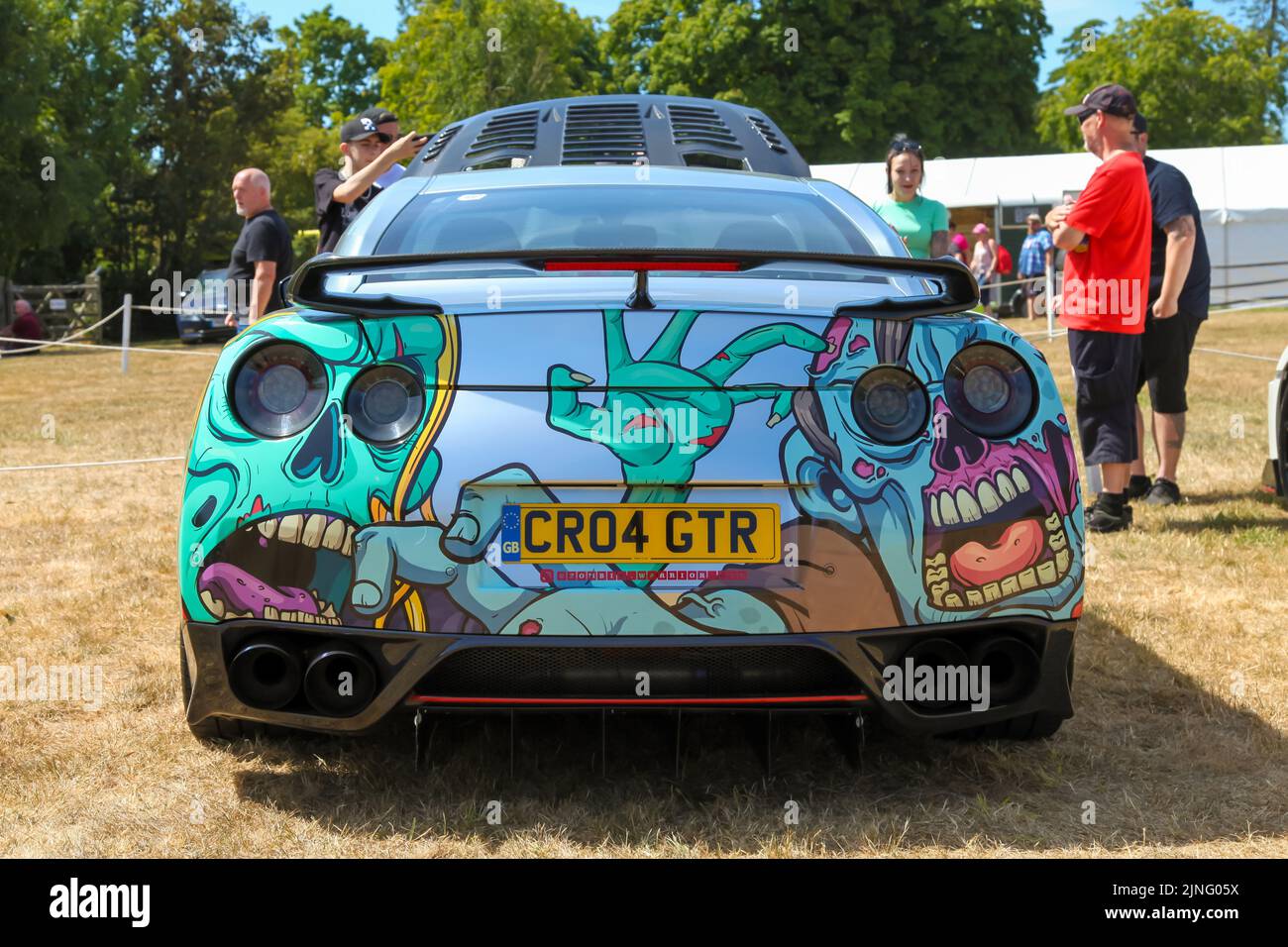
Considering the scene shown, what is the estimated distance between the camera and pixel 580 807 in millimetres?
3061

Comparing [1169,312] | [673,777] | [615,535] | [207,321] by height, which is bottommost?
[673,777]

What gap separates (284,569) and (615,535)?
626 millimetres

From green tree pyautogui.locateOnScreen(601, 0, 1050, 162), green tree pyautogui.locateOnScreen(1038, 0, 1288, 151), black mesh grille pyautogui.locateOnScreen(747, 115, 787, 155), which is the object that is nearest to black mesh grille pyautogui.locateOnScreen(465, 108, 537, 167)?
black mesh grille pyautogui.locateOnScreen(747, 115, 787, 155)

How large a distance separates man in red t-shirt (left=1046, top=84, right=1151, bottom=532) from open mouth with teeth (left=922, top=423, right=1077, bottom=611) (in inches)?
129

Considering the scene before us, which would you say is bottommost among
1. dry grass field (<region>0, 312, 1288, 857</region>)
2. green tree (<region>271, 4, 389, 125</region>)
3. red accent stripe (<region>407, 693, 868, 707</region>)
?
dry grass field (<region>0, 312, 1288, 857</region>)

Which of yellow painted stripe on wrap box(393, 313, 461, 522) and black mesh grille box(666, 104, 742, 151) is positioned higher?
black mesh grille box(666, 104, 742, 151)

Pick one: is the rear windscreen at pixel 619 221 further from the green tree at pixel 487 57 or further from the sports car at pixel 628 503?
the green tree at pixel 487 57

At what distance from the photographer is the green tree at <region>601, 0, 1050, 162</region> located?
4228 cm

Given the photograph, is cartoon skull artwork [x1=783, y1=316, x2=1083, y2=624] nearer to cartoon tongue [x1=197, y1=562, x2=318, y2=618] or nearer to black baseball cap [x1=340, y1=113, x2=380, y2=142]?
cartoon tongue [x1=197, y1=562, x2=318, y2=618]

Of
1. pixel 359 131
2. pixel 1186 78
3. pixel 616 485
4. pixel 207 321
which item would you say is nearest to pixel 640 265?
pixel 616 485

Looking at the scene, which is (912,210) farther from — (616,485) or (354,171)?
(616,485)

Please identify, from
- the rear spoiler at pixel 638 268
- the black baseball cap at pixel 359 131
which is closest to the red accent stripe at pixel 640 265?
the rear spoiler at pixel 638 268

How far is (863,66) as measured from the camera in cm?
4228
